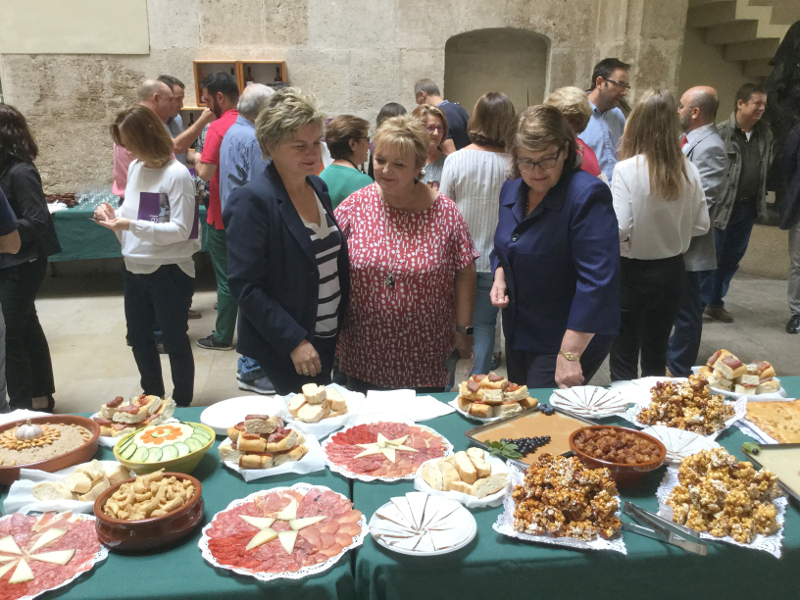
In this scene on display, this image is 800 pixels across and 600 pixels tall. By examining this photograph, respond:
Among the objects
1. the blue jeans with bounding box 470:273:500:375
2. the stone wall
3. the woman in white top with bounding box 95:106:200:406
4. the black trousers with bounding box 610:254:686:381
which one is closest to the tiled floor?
the woman in white top with bounding box 95:106:200:406

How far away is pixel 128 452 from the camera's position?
4.91 feet

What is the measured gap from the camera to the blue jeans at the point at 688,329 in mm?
3598

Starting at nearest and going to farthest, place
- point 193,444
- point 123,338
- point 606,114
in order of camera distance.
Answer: point 193,444
point 606,114
point 123,338

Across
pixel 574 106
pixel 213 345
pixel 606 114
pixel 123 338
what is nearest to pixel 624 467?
pixel 574 106

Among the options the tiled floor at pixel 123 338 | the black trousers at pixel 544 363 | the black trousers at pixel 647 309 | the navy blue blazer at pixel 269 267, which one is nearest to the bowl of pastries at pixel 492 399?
the black trousers at pixel 544 363

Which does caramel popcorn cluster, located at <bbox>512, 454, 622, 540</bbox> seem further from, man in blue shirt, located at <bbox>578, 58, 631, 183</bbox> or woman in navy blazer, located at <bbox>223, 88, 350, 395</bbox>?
man in blue shirt, located at <bbox>578, 58, 631, 183</bbox>

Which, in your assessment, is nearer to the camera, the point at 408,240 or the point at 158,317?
the point at 408,240

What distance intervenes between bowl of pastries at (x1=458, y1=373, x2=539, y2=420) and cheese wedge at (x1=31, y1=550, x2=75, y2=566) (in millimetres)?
1064

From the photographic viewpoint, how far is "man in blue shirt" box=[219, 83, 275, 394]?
377cm

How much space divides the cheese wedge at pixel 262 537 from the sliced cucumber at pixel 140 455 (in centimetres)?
38

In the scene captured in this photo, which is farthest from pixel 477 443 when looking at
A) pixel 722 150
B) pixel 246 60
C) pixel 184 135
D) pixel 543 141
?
pixel 246 60

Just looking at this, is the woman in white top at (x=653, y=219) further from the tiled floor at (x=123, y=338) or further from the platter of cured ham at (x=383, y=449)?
the platter of cured ham at (x=383, y=449)

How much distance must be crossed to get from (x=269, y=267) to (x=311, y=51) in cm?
498

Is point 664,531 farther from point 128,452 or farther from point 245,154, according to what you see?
point 245,154
